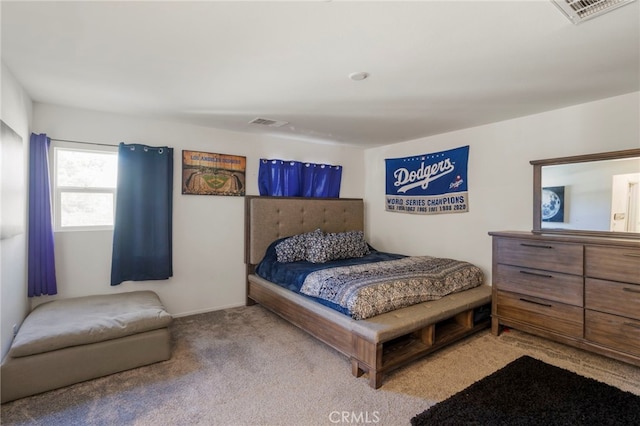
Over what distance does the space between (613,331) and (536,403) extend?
0.94 m

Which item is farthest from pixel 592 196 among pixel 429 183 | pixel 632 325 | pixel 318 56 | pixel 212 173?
pixel 212 173

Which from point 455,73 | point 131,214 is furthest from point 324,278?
point 131,214

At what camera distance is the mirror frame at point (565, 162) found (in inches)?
100

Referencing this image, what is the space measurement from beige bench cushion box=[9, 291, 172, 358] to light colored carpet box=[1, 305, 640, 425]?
323 mm

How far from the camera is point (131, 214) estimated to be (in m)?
3.18

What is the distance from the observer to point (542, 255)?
266cm

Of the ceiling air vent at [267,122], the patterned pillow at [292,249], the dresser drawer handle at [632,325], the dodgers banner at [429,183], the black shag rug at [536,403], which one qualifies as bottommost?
the black shag rug at [536,403]

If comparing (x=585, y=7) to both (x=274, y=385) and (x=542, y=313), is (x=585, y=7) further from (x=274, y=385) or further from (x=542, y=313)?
(x=274, y=385)

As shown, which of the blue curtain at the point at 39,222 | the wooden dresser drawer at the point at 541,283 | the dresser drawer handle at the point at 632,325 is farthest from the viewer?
the blue curtain at the point at 39,222

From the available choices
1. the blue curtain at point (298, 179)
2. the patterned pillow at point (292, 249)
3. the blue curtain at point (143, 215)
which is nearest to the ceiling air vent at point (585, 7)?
the patterned pillow at point (292, 249)

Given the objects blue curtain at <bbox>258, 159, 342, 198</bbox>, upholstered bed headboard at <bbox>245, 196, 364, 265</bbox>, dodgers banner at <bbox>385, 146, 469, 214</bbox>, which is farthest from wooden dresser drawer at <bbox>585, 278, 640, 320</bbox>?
blue curtain at <bbox>258, 159, 342, 198</bbox>

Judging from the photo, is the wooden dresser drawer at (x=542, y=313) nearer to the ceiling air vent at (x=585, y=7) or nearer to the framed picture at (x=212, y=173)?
the ceiling air vent at (x=585, y=7)

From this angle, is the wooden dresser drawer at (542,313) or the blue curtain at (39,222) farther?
the blue curtain at (39,222)

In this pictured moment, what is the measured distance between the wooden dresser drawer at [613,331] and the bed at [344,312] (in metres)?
0.77
